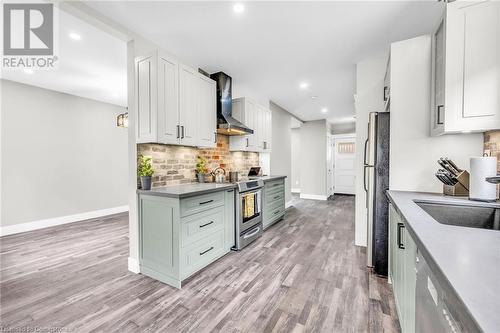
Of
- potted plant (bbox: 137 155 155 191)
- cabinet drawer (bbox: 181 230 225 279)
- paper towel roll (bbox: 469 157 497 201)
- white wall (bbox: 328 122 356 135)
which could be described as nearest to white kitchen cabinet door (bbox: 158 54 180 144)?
potted plant (bbox: 137 155 155 191)

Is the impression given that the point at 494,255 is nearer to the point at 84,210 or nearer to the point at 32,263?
the point at 32,263

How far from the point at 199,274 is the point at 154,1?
281cm

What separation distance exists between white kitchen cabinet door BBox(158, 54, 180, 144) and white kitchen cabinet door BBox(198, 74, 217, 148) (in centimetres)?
40

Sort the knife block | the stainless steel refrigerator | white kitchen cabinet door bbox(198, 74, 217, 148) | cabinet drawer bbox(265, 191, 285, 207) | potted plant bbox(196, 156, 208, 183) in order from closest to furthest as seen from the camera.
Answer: the knife block, the stainless steel refrigerator, white kitchen cabinet door bbox(198, 74, 217, 148), potted plant bbox(196, 156, 208, 183), cabinet drawer bbox(265, 191, 285, 207)

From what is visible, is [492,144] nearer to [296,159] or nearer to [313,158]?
[313,158]

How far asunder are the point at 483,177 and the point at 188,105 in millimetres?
2907

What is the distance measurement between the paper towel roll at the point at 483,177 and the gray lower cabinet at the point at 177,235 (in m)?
2.36

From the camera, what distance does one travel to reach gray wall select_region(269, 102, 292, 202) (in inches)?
213

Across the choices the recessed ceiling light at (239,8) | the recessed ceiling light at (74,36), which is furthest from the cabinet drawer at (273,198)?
the recessed ceiling light at (74,36)

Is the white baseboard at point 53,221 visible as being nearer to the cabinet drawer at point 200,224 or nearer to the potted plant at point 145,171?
the potted plant at point 145,171

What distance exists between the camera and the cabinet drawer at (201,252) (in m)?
2.20

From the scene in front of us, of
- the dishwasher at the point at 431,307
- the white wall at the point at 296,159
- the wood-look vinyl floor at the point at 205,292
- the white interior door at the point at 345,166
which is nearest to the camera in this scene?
the dishwasher at the point at 431,307

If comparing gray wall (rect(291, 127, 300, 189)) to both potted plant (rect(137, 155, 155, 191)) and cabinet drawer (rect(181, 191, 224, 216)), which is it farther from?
potted plant (rect(137, 155, 155, 191))

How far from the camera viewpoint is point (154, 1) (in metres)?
1.98
